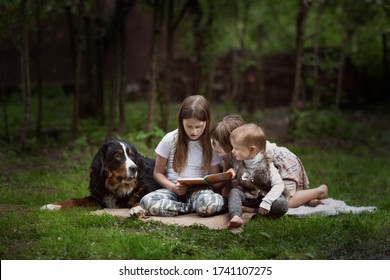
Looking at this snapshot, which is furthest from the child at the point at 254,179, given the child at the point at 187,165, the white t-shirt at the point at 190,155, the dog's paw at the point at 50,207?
the dog's paw at the point at 50,207

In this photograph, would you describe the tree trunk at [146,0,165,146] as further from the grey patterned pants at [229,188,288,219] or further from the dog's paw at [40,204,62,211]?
the grey patterned pants at [229,188,288,219]

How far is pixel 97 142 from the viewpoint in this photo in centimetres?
1078

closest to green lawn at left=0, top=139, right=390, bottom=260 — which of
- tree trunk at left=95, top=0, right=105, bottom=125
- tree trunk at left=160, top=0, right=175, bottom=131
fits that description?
tree trunk at left=160, top=0, right=175, bottom=131

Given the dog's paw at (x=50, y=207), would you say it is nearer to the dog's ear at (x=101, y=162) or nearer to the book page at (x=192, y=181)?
the dog's ear at (x=101, y=162)

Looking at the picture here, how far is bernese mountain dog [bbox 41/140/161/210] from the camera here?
20.8ft

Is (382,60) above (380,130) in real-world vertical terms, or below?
above

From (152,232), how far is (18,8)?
214 inches

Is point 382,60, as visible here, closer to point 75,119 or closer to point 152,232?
point 75,119

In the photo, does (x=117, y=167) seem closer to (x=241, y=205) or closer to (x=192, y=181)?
(x=192, y=181)

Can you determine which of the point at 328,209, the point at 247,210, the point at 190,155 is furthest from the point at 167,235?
the point at 328,209

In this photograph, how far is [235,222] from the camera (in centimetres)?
565
